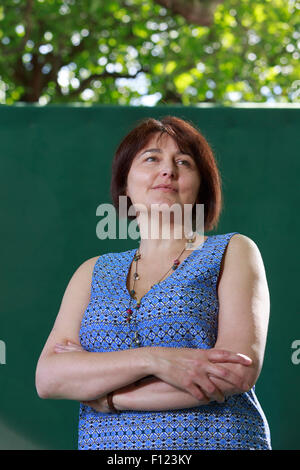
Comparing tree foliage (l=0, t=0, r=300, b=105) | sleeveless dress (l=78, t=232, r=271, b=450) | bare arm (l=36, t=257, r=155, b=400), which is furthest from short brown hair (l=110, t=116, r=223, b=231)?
tree foliage (l=0, t=0, r=300, b=105)

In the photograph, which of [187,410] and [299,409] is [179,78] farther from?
[187,410]

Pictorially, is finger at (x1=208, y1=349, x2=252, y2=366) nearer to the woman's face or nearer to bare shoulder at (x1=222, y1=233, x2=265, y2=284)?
bare shoulder at (x1=222, y1=233, x2=265, y2=284)

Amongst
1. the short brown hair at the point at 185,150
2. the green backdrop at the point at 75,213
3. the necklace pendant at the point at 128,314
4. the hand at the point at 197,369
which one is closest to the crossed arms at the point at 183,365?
→ the hand at the point at 197,369

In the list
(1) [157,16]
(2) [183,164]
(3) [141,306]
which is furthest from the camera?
(1) [157,16]

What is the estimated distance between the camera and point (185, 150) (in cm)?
179

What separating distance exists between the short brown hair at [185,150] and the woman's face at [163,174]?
2 centimetres

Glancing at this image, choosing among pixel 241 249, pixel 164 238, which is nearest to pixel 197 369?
pixel 241 249

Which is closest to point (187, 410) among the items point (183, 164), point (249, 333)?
point (249, 333)

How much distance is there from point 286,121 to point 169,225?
0.88 m

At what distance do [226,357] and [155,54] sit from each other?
20.2 ft

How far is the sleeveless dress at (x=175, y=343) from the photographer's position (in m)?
1.51

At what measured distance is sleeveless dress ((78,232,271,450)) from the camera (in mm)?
1508

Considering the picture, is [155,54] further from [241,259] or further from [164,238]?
[241,259]

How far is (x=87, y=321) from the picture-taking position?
1.65 metres
